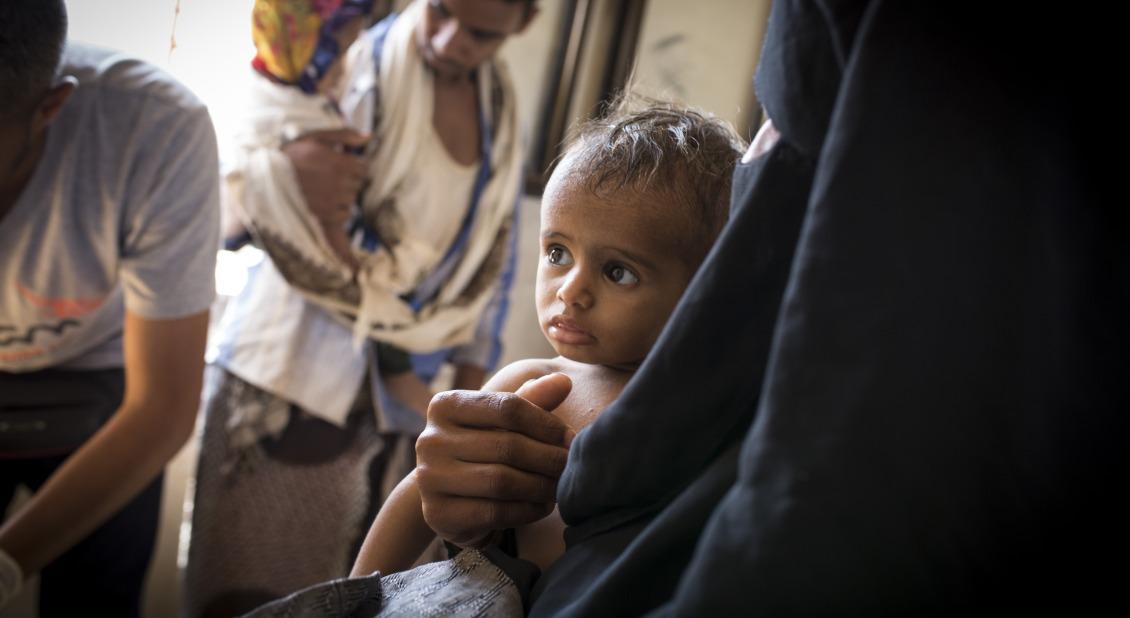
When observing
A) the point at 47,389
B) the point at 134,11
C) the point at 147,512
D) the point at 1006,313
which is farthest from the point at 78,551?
the point at 1006,313

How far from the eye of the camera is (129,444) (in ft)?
3.81

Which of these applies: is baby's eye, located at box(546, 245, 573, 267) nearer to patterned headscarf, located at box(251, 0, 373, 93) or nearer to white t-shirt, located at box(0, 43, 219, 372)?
white t-shirt, located at box(0, 43, 219, 372)

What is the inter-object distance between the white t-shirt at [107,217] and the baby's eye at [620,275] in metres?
0.66

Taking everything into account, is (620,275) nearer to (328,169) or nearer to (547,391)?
(547,391)

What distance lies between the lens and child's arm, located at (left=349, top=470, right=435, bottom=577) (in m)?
0.67

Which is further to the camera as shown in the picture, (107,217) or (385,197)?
(385,197)

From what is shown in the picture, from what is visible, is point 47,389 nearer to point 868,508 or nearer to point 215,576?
point 215,576

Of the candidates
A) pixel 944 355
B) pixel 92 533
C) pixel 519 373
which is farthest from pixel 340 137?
pixel 944 355

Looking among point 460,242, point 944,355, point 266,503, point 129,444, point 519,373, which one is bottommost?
point 266,503

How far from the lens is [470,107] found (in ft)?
5.74

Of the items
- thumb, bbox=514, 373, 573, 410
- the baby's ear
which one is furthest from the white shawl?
thumb, bbox=514, 373, 573, 410

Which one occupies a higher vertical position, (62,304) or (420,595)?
(420,595)

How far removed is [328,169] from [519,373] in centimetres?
93

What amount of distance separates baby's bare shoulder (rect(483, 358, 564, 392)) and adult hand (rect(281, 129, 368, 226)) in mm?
889
